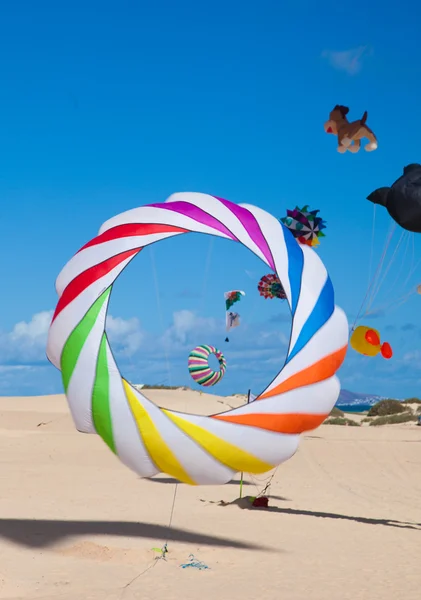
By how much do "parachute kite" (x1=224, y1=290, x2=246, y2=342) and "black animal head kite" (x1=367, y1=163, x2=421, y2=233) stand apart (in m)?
4.12

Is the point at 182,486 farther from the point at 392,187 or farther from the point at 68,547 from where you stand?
the point at 392,187

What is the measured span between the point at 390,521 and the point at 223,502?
2.99 metres

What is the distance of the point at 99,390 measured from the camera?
9.66 meters

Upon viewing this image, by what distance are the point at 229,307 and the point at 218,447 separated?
8.72 m

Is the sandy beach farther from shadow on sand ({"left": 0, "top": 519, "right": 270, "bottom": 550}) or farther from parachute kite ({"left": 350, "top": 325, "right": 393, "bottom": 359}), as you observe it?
parachute kite ({"left": 350, "top": 325, "right": 393, "bottom": 359})

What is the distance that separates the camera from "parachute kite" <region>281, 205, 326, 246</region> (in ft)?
58.7

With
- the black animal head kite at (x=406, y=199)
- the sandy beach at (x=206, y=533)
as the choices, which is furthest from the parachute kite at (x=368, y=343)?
the sandy beach at (x=206, y=533)

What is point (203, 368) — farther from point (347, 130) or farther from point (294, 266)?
point (294, 266)

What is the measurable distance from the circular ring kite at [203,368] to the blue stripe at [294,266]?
8.15 meters

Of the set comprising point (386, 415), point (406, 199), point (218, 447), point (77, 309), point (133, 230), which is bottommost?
point (218, 447)

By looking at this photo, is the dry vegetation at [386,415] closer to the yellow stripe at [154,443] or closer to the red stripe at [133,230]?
the yellow stripe at [154,443]

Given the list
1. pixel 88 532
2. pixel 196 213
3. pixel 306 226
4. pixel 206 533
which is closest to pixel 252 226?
pixel 196 213

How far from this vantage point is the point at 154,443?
9516 millimetres

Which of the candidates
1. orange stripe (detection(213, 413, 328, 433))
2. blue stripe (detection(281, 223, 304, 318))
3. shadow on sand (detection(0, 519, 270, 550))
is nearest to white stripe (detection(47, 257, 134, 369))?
blue stripe (detection(281, 223, 304, 318))
